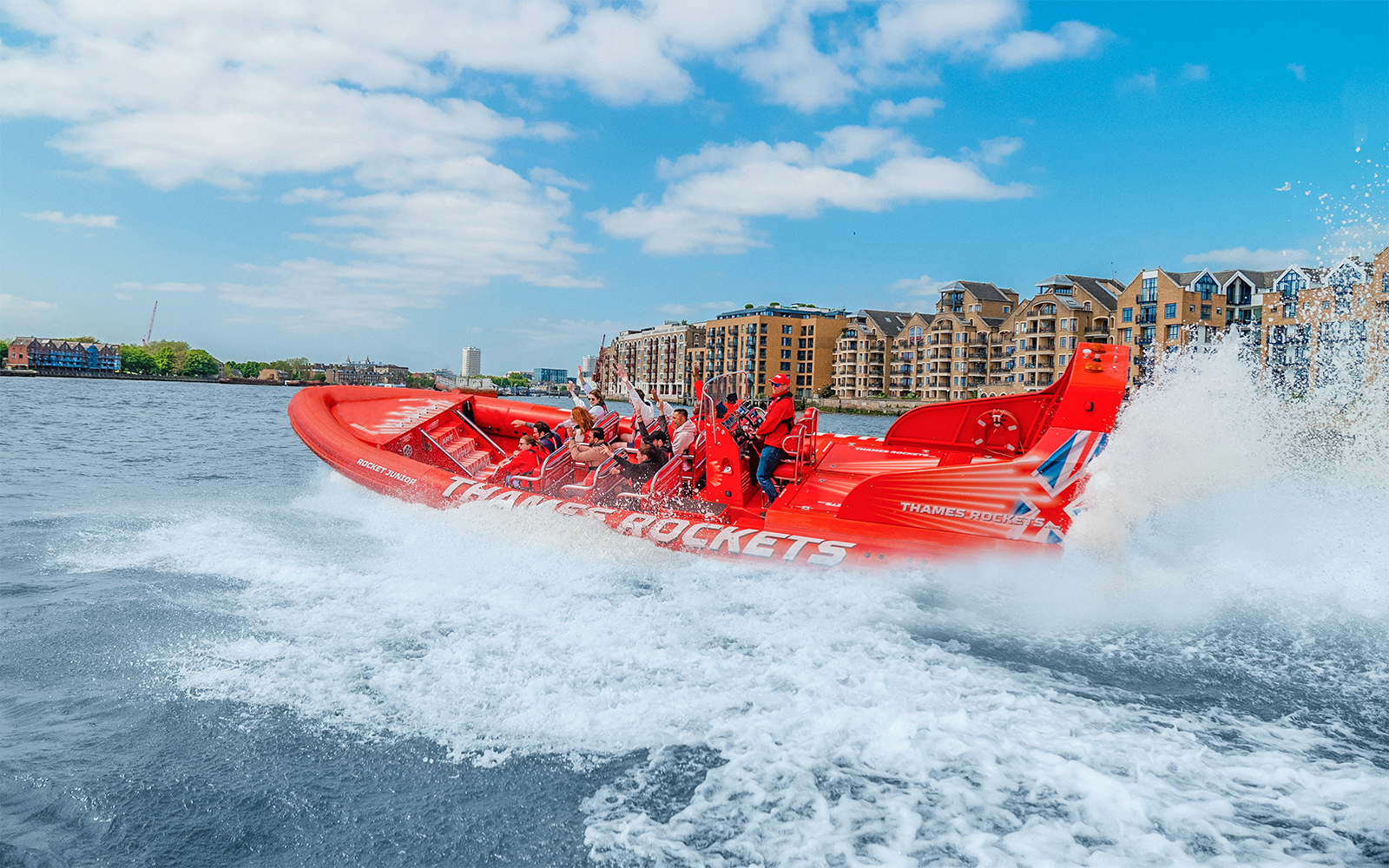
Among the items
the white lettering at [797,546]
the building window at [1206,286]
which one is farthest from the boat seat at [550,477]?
the building window at [1206,286]

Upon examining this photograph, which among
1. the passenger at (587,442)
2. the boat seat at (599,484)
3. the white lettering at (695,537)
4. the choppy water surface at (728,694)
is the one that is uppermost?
the passenger at (587,442)

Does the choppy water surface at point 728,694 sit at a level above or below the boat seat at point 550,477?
below

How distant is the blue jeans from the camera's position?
7.53 metres

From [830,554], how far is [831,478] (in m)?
1.39

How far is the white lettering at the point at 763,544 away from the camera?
672cm

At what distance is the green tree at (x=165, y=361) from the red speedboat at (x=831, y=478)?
14415 centimetres

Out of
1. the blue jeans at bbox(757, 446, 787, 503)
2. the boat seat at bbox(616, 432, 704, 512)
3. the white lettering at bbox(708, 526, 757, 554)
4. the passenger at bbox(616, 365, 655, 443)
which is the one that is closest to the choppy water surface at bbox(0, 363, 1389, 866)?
the white lettering at bbox(708, 526, 757, 554)

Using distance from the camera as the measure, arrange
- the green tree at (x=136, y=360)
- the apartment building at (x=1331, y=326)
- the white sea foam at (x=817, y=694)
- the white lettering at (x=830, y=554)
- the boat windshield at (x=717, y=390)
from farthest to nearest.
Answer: the green tree at (x=136, y=360) → the apartment building at (x=1331, y=326) → the boat windshield at (x=717, y=390) → the white lettering at (x=830, y=554) → the white sea foam at (x=817, y=694)

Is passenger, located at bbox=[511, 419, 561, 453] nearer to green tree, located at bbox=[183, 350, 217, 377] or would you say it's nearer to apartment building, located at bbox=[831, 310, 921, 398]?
apartment building, located at bbox=[831, 310, 921, 398]

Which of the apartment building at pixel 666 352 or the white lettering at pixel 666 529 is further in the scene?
the apartment building at pixel 666 352

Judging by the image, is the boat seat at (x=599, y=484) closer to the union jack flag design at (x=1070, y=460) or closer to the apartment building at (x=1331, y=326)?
the union jack flag design at (x=1070, y=460)

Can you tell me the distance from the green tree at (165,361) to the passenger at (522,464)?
146 m

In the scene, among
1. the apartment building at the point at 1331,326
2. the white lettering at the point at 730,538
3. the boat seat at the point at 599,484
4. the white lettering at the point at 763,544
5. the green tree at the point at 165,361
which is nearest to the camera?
the white lettering at the point at 763,544

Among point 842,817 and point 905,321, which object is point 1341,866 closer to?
point 842,817
